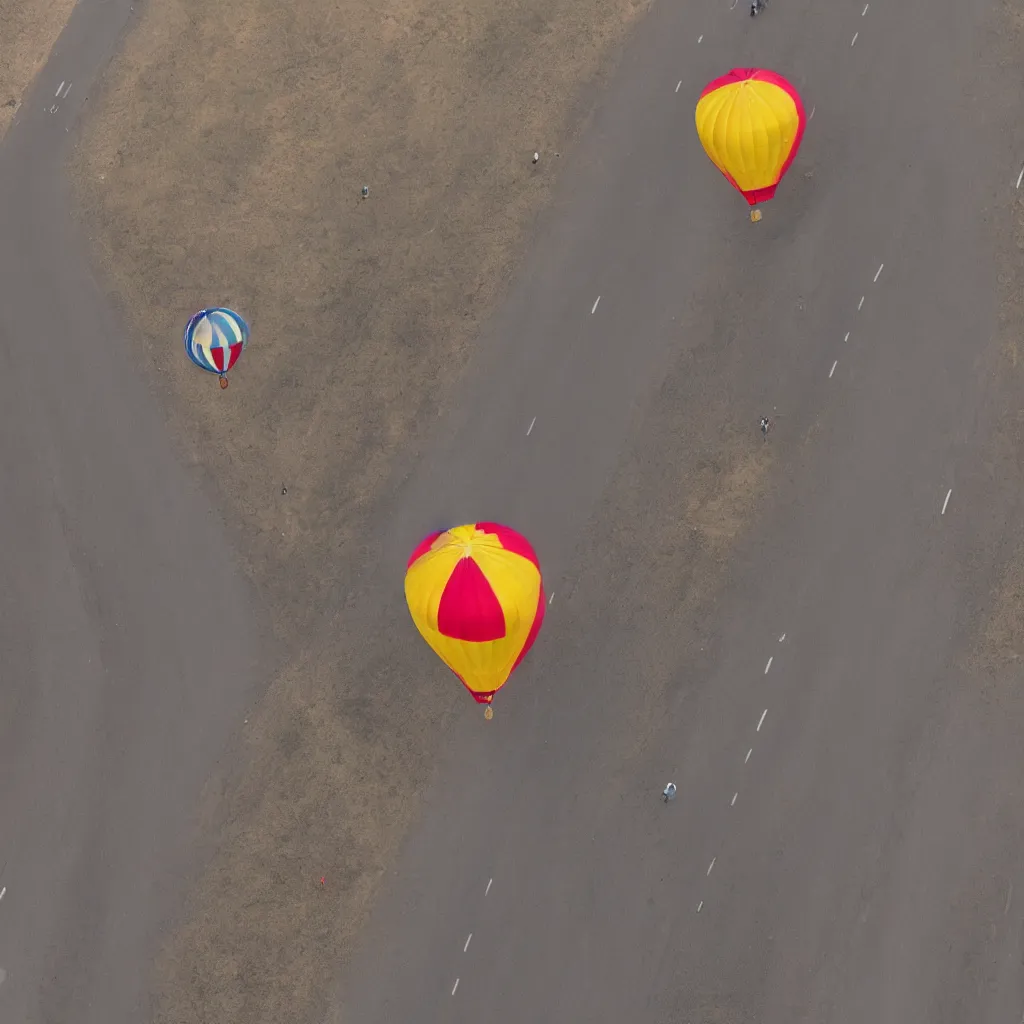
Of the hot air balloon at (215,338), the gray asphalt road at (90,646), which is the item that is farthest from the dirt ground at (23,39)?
the hot air balloon at (215,338)

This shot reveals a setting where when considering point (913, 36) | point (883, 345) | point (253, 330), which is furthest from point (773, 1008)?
point (913, 36)

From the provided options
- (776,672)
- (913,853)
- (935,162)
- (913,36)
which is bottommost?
(913,853)

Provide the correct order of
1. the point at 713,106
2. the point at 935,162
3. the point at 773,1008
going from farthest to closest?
1. the point at 935,162
2. the point at 713,106
3. the point at 773,1008

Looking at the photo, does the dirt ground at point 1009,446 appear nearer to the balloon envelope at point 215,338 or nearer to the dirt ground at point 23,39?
the balloon envelope at point 215,338

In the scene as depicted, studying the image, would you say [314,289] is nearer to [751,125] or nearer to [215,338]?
[215,338]

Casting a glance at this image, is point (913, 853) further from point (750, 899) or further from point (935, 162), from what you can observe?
point (935, 162)

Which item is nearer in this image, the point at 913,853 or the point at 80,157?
the point at 913,853

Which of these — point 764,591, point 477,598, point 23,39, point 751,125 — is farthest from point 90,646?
point 751,125

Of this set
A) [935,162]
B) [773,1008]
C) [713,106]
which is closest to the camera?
[773,1008]
